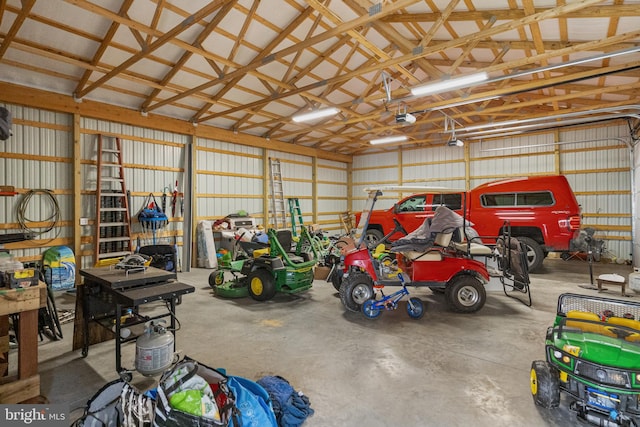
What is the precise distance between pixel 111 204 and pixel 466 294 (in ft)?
23.6

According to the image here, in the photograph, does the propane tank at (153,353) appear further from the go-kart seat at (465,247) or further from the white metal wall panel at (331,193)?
the white metal wall panel at (331,193)

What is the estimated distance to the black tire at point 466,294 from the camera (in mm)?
4520

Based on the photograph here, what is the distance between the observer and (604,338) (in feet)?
7.07

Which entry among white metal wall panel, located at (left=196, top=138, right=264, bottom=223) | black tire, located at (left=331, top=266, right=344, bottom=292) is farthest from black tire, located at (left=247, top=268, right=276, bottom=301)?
white metal wall panel, located at (left=196, top=138, right=264, bottom=223)

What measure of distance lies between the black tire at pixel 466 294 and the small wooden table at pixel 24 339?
451 centimetres

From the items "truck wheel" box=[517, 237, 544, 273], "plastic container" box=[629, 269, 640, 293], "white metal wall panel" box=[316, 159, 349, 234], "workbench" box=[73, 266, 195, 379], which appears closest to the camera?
"workbench" box=[73, 266, 195, 379]

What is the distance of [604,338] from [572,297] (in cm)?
47

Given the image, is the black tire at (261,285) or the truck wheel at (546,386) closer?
the truck wheel at (546,386)

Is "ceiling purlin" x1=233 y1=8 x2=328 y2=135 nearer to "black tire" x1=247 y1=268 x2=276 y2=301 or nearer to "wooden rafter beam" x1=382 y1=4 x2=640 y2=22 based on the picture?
"wooden rafter beam" x1=382 y1=4 x2=640 y2=22

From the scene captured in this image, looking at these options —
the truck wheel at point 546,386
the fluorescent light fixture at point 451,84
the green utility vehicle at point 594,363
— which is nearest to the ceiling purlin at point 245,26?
the fluorescent light fixture at point 451,84

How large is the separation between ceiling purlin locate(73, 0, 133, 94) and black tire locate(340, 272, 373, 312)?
16.7ft

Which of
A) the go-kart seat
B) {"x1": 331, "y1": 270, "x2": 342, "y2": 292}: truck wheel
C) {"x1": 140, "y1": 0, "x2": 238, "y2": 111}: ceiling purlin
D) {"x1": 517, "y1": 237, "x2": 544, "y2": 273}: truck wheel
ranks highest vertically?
{"x1": 140, "y1": 0, "x2": 238, "y2": 111}: ceiling purlin

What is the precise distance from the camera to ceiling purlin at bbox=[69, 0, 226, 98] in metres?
4.11

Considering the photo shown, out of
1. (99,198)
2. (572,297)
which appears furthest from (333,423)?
(99,198)
